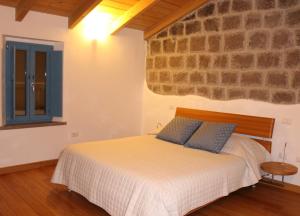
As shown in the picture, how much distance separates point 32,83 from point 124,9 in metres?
1.80

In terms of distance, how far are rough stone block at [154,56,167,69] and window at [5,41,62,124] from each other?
5.68 feet

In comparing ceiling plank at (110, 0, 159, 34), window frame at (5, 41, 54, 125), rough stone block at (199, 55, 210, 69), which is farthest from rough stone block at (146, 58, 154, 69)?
window frame at (5, 41, 54, 125)

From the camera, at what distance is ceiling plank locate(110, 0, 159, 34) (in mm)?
4105

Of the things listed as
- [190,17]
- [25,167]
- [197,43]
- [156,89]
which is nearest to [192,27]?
[190,17]

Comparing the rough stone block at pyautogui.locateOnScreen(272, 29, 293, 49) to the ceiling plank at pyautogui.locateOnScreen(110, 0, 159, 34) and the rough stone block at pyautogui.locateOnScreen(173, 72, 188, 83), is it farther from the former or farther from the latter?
the ceiling plank at pyautogui.locateOnScreen(110, 0, 159, 34)

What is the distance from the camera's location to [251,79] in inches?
157

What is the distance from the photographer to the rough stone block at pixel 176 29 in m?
4.84

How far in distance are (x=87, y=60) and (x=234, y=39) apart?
2.31 metres

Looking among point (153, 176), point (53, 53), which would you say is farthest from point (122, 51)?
point (153, 176)

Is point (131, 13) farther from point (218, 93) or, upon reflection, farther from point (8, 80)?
point (8, 80)

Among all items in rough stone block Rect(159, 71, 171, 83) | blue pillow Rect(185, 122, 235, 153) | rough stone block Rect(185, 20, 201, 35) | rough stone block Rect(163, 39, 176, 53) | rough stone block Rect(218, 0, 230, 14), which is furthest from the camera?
rough stone block Rect(159, 71, 171, 83)

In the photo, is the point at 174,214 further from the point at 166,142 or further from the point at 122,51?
the point at 122,51

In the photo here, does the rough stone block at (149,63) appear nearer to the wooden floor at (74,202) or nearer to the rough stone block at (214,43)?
the rough stone block at (214,43)

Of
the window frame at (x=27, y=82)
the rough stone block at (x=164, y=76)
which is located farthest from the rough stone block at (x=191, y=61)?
the window frame at (x=27, y=82)
